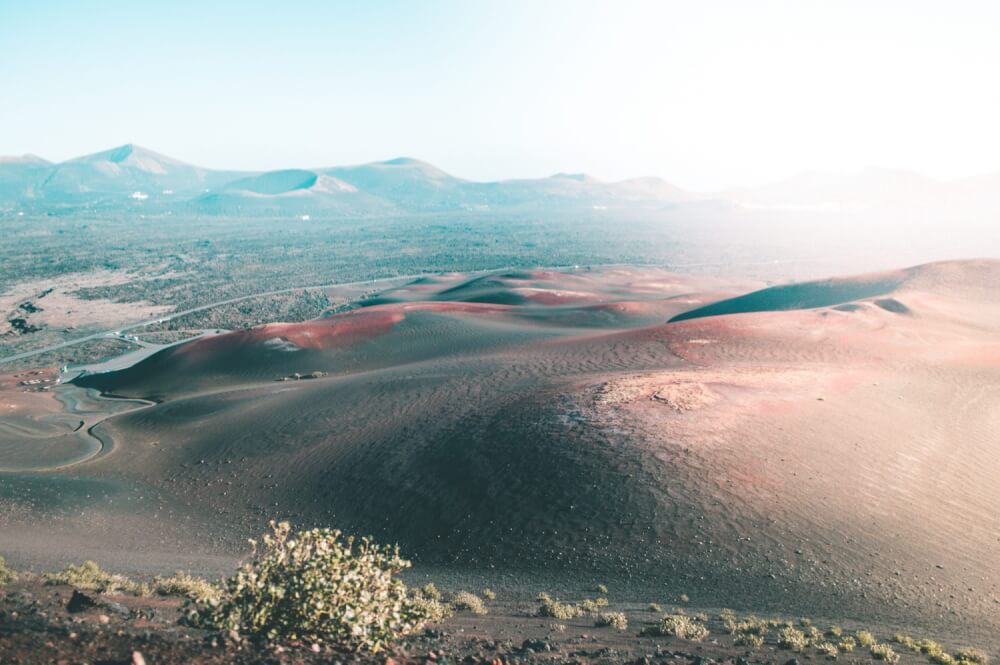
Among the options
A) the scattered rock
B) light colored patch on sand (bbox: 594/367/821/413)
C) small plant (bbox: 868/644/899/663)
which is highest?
light colored patch on sand (bbox: 594/367/821/413)

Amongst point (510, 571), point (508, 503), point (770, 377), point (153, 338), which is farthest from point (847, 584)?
point (153, 338)

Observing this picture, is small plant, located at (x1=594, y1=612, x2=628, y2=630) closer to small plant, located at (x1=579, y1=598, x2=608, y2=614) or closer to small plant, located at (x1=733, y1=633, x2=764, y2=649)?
small plant, located at (x1=579, y1=598, x2=608, y2=614)

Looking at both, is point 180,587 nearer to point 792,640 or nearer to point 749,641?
point 749,641

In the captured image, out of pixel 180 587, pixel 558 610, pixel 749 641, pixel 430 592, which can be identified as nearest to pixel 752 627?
pixel 749 641

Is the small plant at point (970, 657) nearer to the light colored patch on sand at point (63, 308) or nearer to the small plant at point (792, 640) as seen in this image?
the small plant at point (792, 640)

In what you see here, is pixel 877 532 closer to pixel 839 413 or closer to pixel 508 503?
pixel 839 413

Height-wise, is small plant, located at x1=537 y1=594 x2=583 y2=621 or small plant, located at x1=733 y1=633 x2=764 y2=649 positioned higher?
small plant, located at x1=733 y1=633 x2=764 y2=649

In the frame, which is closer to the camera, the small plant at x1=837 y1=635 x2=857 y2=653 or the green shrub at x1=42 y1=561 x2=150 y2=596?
the small plant at x1=837 y1=635 x2=857 y2=653

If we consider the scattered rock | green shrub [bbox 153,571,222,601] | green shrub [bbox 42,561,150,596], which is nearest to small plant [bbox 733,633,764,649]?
green shrub [bbox 153,571,222,601]
